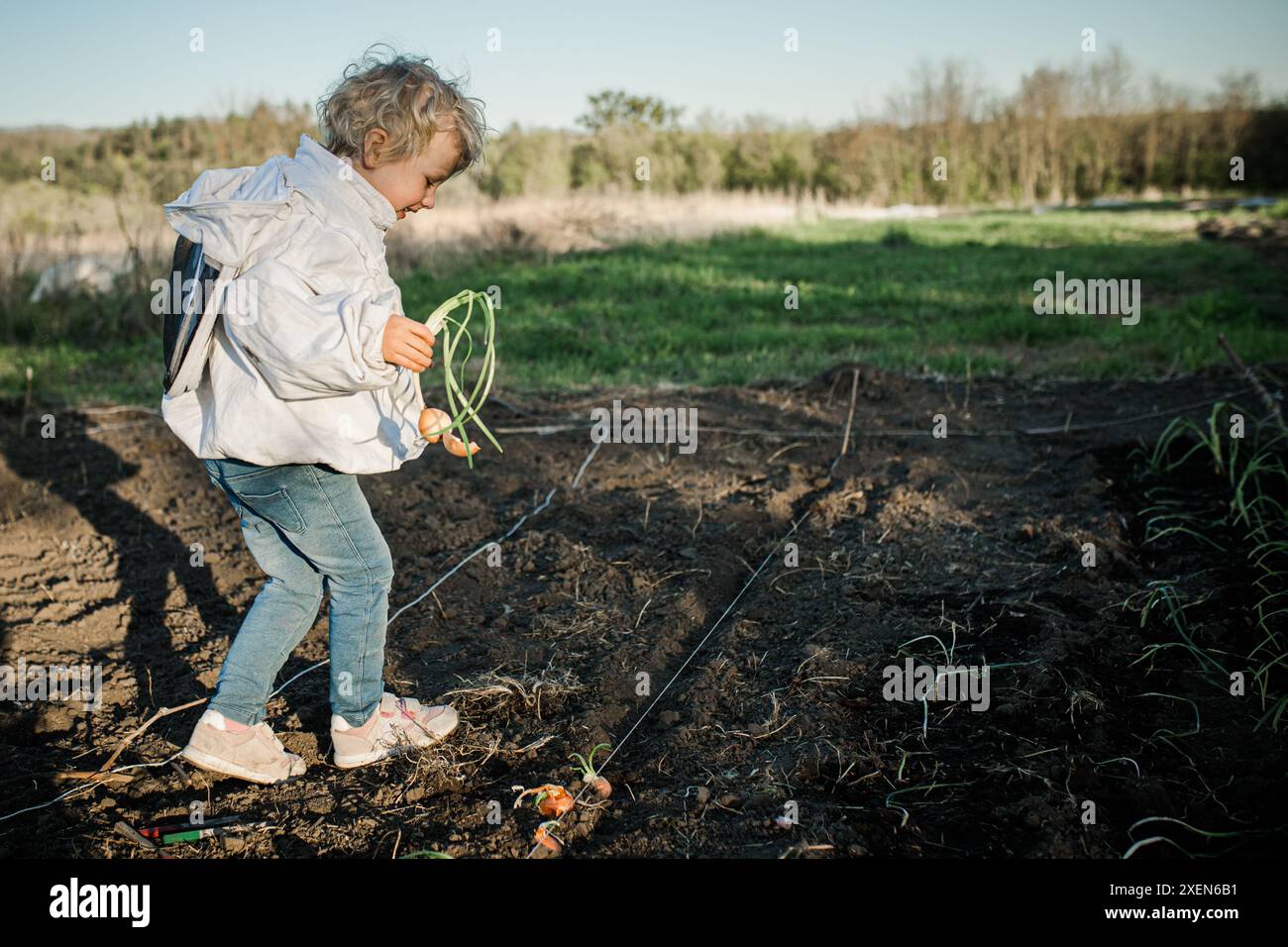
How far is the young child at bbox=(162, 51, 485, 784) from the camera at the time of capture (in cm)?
197

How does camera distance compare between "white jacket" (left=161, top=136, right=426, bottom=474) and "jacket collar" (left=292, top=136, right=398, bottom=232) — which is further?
"jacket collar" (left=292, top=136, right=398, bottom=232)

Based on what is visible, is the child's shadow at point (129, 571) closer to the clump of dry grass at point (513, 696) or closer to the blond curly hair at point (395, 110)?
the clump of dry grass at point (513, 696)

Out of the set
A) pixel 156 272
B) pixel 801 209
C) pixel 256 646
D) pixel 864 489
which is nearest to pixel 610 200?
pixel 801 209

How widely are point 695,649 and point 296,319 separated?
67.0 inches

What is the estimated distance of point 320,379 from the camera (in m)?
1.98

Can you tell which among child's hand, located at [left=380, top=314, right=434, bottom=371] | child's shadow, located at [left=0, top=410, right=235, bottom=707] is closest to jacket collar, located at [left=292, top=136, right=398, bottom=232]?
child's hand, located at [left=380, top=314, right=434, bottom=371]

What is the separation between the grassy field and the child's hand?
422 cm

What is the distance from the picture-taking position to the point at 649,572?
11.7 feet

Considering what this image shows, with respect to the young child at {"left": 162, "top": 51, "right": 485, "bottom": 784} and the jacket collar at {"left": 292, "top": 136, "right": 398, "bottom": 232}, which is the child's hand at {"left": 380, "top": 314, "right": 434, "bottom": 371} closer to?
the young child at {"left": 162, "top": 51, "right": 485, "bottom": 784}

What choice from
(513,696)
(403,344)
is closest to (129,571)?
(513,696)

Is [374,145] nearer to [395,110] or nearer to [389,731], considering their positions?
[395,110]

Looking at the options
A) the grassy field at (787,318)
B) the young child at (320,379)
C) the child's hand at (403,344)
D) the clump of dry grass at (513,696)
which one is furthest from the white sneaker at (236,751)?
the grassy field at (787,318)

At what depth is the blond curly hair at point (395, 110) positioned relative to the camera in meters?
2.17

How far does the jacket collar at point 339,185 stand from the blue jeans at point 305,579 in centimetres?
62
